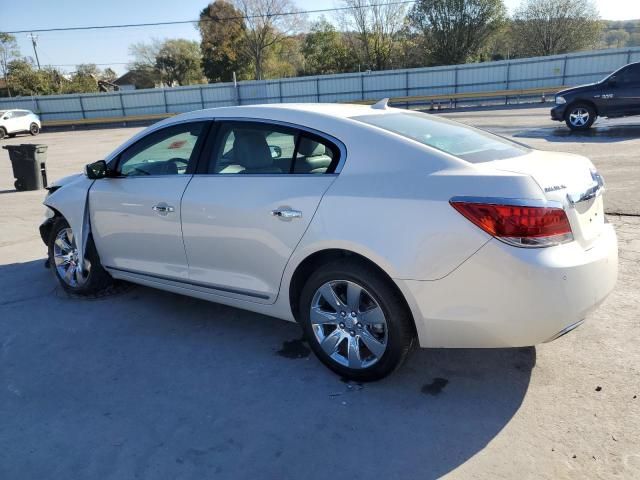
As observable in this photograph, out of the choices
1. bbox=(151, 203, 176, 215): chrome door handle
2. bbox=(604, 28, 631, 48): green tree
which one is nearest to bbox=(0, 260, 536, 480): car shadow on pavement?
bbox=(151, 203, 176, 215): chrome door handle

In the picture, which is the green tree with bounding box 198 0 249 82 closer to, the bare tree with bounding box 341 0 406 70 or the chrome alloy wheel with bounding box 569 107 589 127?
the bare tree with bounding box 341 0 406 70

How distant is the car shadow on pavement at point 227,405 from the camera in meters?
2.55

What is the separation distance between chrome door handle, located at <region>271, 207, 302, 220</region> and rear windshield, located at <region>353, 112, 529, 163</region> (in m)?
0.73

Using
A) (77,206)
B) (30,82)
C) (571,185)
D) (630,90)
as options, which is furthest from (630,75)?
(30,82)

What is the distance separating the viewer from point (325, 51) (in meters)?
49.2

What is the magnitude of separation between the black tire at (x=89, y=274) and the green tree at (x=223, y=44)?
4925cm

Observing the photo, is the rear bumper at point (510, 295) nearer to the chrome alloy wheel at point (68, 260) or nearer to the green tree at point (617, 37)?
the chrome alloy wheel at point (68, 260)

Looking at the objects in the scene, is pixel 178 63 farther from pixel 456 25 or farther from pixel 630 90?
pixel 630 90

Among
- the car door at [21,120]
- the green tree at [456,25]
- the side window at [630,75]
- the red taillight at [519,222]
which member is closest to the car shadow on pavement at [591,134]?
the side window at [630,75]

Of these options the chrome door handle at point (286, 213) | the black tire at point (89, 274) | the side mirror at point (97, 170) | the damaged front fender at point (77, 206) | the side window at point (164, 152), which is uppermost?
the side window at point (164, 152)

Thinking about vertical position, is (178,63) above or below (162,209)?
above

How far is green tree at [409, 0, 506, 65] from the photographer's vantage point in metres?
42.1

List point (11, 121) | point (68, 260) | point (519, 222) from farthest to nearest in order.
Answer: point (11, 121), point (68, 260), point (519, 222)

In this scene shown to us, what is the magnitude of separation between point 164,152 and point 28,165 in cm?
795
